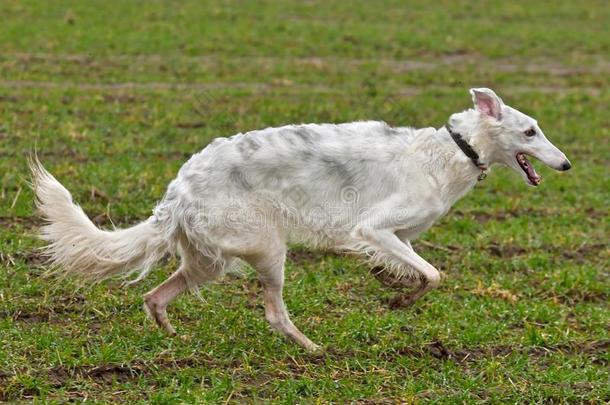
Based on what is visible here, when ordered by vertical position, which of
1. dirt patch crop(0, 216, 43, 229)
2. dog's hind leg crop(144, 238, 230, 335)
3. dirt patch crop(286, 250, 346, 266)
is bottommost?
dirt patch crop(286, 250, 346, 266)

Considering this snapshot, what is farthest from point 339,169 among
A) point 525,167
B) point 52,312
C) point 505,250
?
point 505,250

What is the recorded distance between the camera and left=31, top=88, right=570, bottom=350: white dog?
650 centimetres

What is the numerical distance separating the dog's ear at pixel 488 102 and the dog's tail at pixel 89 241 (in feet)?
6.97

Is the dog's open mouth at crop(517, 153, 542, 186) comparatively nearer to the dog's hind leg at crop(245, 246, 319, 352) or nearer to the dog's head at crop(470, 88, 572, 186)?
the dog's head at crop(470, 88, 572, 186)

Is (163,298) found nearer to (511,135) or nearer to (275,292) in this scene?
(275,292)

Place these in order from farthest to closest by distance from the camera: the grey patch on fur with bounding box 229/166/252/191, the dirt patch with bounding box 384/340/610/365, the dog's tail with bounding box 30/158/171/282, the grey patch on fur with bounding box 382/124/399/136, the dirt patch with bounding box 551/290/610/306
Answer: the dirt patch with bounding box 551/290/610/306 < the grey patch on fur with bounding box 382/124/399/136 < the dirt patch with bounding box 384/340/610/365 < the dog's tail with bounding box 30/158/171/282 < the grey patch on fur with bounding box 229/166/252/191

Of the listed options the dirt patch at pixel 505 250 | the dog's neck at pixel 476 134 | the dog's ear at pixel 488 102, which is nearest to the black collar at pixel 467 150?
the dog's neck at pixel 476 134

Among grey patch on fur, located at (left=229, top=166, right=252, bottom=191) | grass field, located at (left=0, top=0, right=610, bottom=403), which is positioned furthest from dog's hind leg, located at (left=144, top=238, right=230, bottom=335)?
grey patch on fur, located at (left=229, top=166, right=252, bottom=191)

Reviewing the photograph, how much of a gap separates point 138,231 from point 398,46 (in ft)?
44.8

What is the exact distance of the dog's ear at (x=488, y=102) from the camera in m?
6.78

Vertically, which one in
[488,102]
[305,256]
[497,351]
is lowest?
[305,256]

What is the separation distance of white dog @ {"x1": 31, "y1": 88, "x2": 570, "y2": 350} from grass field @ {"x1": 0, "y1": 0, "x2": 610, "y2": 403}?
448 millimetres

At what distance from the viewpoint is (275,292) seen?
22.4 feet

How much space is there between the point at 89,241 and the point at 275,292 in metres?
1.19
